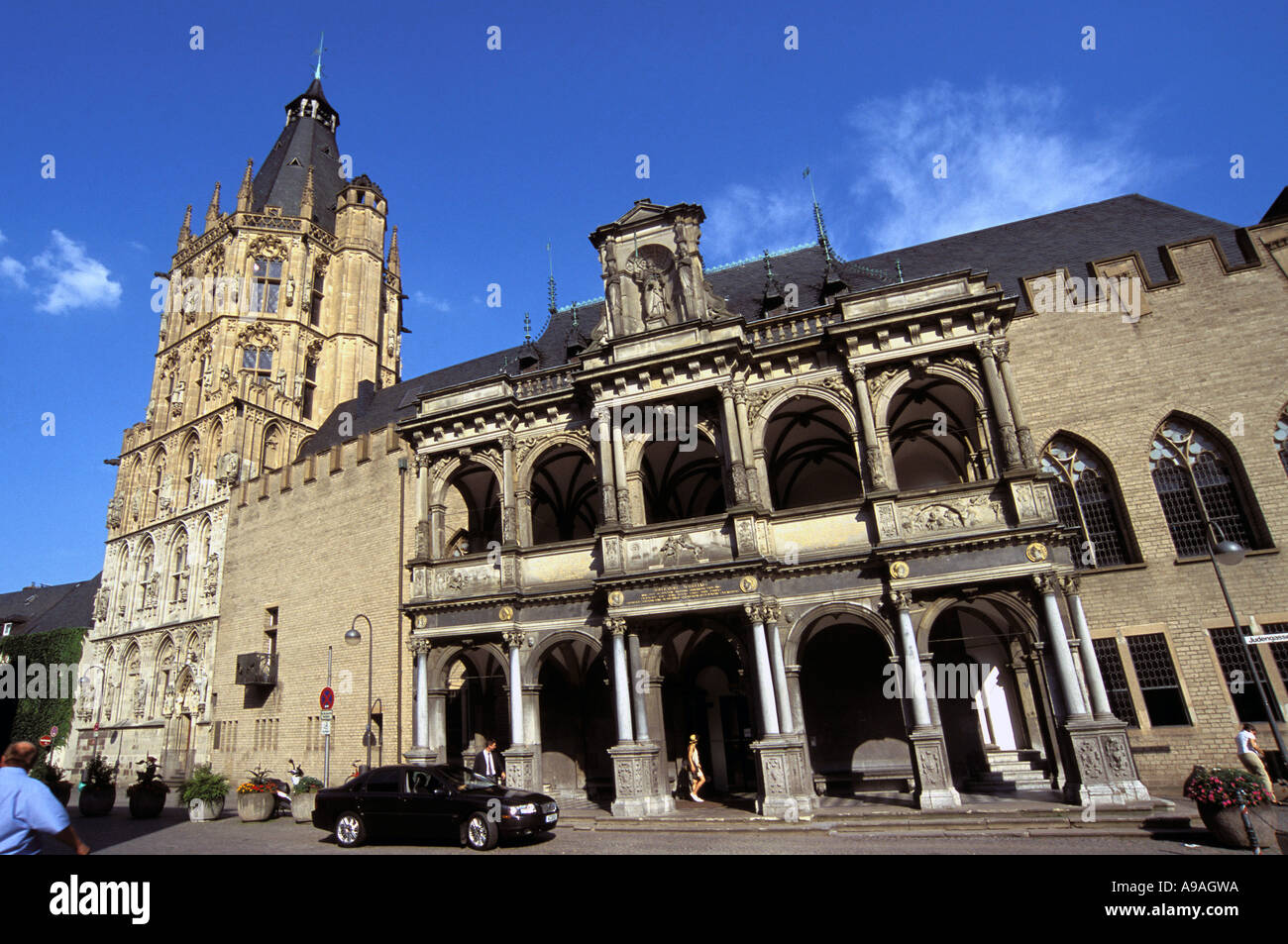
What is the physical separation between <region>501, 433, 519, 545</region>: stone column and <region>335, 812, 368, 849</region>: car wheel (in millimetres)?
8280

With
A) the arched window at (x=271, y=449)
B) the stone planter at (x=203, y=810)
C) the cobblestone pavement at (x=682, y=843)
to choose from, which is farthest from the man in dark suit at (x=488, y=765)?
the arched window at (x=271, y=449)

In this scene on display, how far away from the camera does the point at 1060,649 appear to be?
582 inches

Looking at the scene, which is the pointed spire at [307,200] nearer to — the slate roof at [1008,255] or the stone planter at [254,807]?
the slate roof at [1008,255]

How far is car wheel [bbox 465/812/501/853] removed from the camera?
1228 centimetres

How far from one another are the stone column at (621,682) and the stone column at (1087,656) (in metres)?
10.1

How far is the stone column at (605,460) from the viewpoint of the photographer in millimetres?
18891

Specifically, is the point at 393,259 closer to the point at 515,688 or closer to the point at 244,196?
the point at 244,196

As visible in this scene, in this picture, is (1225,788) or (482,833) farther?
(482,833)

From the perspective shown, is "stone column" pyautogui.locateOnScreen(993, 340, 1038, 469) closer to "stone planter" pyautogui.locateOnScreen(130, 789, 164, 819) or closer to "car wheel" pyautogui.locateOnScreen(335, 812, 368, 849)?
"car wheel" pyautogui.locateOnScreen(335, 812, 368, 849)

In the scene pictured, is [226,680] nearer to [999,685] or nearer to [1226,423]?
[999,685]

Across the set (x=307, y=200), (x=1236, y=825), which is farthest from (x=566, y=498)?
(x=307, y=200)

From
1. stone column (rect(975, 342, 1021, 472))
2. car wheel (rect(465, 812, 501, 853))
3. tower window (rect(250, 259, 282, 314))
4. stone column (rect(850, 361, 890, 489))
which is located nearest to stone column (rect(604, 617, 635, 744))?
car wheel (rect(465, 812, 501, 853))

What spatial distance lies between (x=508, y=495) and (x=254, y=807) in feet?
34.9

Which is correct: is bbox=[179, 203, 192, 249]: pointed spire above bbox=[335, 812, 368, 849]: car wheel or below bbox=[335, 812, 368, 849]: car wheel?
above
